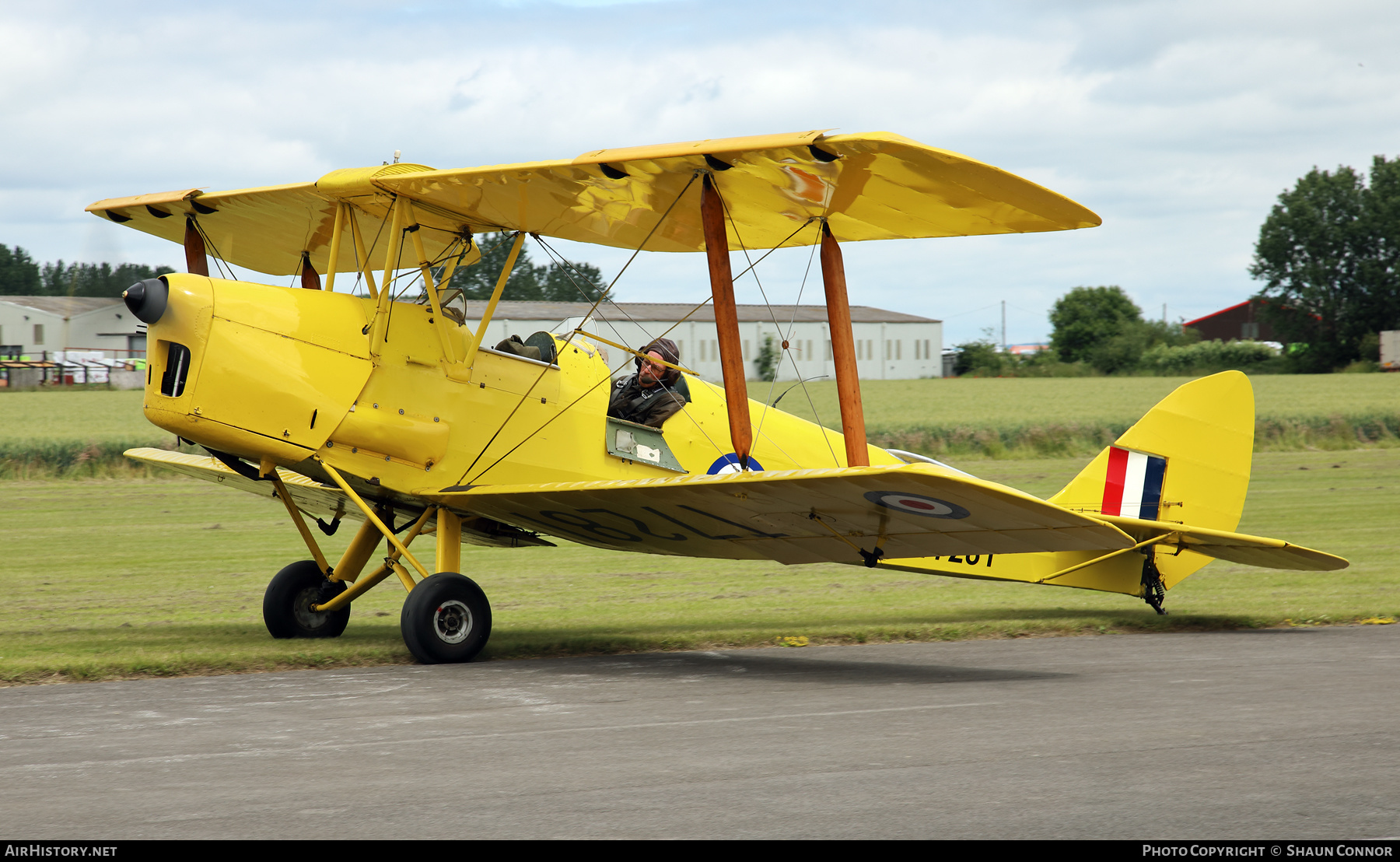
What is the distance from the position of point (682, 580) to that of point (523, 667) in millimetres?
5942

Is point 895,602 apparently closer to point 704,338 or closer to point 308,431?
point 308,431

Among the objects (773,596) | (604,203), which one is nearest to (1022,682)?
(604,203)

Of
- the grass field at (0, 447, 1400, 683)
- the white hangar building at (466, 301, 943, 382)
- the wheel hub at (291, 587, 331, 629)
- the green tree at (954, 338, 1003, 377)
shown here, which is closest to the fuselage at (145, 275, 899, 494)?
the grass field at (0, 447, 1400, 683)

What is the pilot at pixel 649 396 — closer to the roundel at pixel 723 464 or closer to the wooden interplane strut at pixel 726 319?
the roundel at pixel 723 464

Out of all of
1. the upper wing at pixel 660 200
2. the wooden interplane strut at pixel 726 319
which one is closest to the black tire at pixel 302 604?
the upper wing at pixel 660 200

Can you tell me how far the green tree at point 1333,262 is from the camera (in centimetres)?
8581

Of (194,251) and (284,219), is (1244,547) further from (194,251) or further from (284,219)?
(194,251)

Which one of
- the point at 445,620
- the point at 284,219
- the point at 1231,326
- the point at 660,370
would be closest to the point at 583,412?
the point at 660,370

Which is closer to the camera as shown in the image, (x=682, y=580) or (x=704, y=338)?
(x=682, y=580)

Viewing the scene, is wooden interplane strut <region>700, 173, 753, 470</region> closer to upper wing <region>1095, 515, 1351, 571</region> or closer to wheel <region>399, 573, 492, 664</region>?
wheel <region>399, 573, 492, 664</region>

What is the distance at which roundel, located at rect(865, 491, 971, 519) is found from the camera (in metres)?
7.05

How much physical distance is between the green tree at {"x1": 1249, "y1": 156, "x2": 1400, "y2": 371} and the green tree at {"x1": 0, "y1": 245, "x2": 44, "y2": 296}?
7798 centimetres

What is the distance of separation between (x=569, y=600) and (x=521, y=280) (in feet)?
13.9

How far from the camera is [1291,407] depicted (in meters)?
44.0
